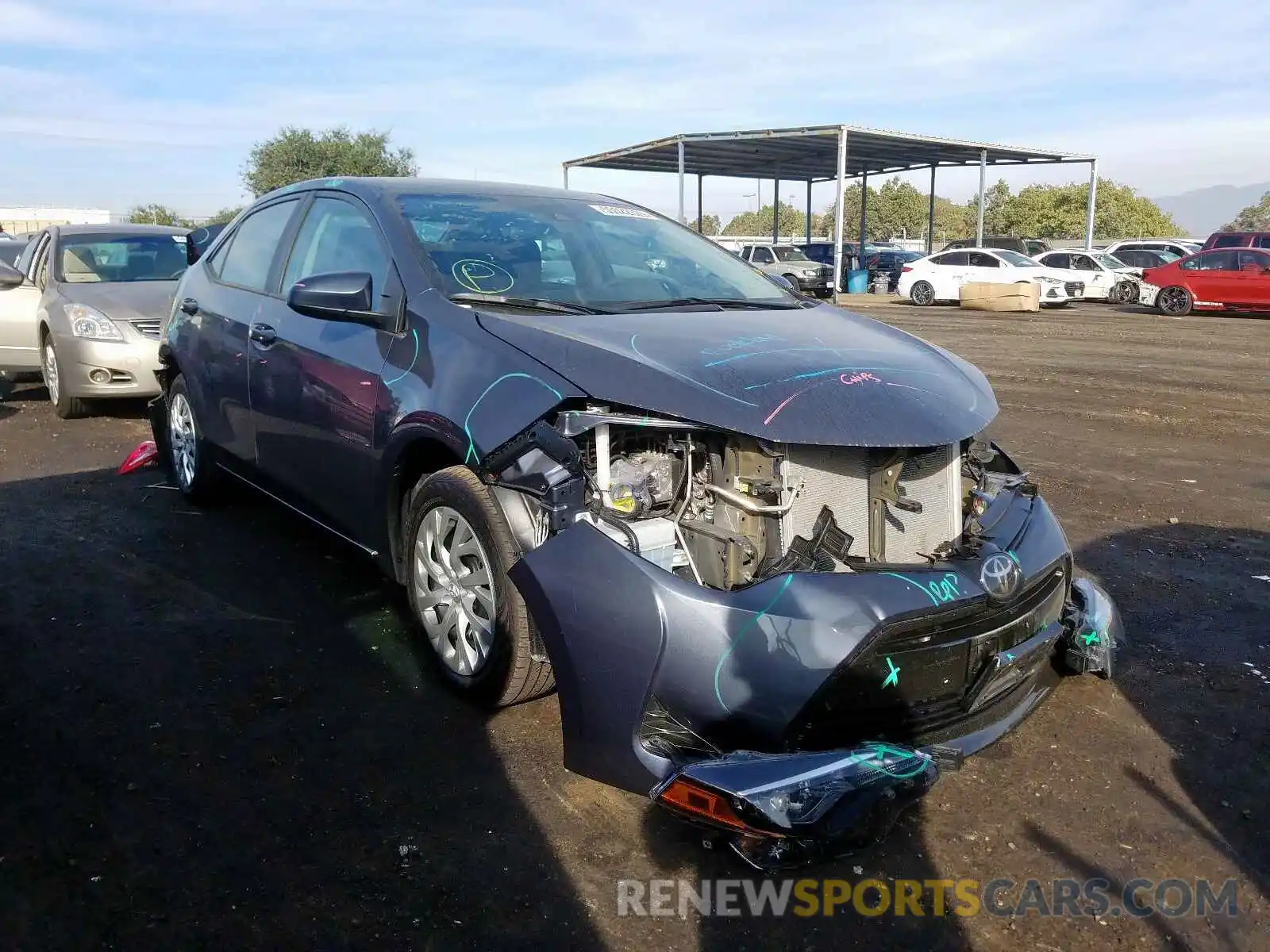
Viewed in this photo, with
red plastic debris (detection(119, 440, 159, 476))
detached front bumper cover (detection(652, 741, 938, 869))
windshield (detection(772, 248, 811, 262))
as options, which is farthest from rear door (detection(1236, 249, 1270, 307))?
detached front bumper cover (detection(652, 741, 938, 869))

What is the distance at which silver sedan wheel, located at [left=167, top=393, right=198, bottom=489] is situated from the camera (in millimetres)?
5695

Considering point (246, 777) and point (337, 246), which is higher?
point (337, 246)

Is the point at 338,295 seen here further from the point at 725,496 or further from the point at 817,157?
the point at 817,157

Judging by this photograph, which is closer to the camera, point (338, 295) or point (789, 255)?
point (338, 295)

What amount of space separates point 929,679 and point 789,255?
29058 millimetres

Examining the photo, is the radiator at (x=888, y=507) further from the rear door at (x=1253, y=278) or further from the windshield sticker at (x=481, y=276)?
the rear door at (x=1253, y=278)

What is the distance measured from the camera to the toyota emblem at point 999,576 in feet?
9.35

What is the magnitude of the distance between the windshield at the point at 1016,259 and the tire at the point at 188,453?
22.9 meters

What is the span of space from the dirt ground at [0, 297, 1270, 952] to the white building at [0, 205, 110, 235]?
5732 centimetres

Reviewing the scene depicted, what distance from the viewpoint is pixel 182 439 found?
584cm

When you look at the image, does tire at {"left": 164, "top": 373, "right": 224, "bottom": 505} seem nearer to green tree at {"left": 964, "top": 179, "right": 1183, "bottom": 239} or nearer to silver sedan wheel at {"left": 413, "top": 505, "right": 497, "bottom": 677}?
silver sedan wheel at {"left": 413, "top": 505, "right": 497, "bottom": 677}

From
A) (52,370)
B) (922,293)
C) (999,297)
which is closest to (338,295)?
(52,370)

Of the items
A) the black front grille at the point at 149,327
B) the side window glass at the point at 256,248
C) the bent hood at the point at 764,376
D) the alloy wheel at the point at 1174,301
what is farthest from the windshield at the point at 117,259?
the alloy wheel at the point at 1174,301

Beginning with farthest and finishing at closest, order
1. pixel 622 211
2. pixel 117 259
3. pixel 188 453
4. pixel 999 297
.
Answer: pixel 999 297, pixel 117 259, pixel 188 453, pixel 622 211
